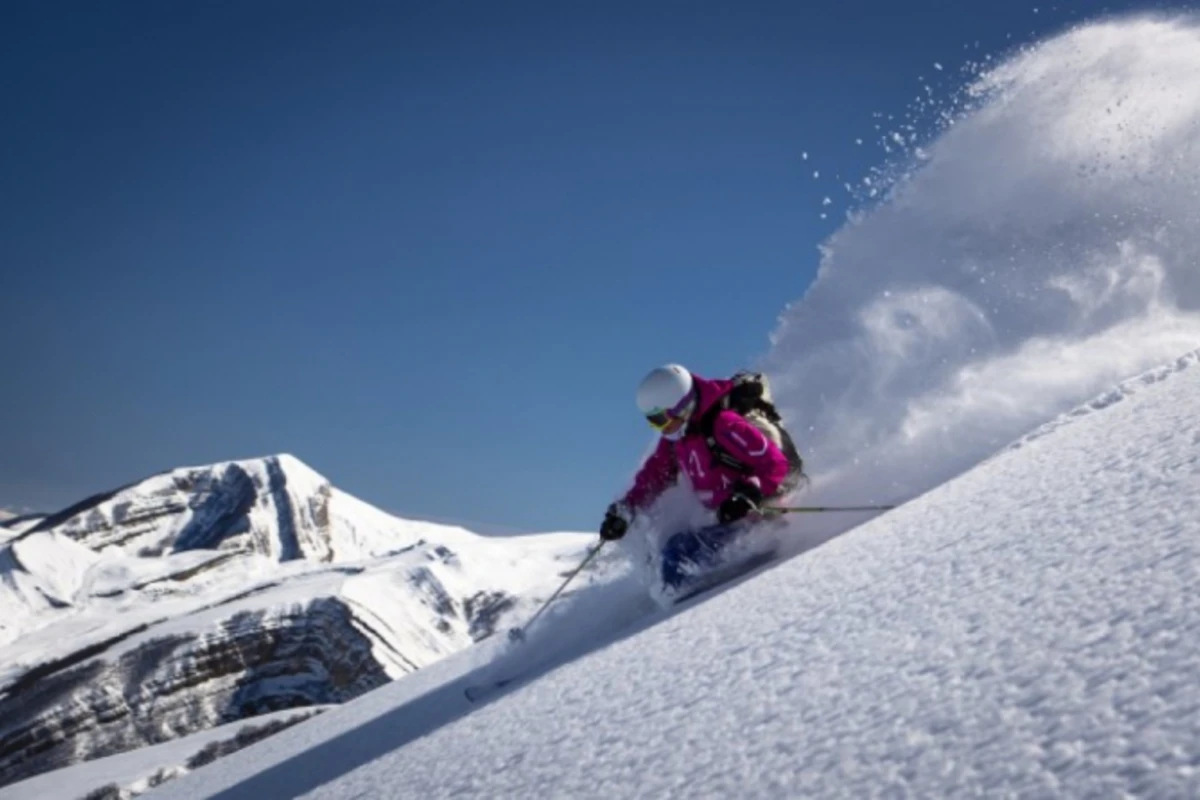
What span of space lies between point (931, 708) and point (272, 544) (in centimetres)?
11146

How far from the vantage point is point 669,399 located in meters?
6.71

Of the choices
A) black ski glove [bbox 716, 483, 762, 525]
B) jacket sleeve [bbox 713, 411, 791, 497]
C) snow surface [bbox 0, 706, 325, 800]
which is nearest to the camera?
black ski glove [bbox 716, 483, 762, 525]

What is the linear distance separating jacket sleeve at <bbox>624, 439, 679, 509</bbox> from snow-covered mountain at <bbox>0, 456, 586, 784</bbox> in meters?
56.5

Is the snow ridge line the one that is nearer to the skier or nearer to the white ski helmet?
the skier

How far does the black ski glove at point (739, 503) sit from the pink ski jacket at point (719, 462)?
0.05 metres

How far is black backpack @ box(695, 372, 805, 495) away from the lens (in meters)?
6.75

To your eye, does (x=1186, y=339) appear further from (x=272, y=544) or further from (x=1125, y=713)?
(x=272, y=544)

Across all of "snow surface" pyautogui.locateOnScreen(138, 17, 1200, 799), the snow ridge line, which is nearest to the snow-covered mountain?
"snow surface" pyautogui.locateOnScreen(138, 17, 1200, 799)

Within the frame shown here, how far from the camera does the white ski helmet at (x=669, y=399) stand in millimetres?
6723

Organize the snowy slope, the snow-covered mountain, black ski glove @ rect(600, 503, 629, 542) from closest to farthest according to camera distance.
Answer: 1. the snowy slope
2. black ski glove @ rect(600, 503, 629, 542)
3. the snow-covered mountain

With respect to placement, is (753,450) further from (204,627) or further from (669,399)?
(204,627)

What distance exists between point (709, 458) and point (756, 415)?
1.99ft

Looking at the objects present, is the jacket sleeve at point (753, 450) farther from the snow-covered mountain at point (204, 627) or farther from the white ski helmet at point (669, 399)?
the snow-covered mountain at point (204, 627)

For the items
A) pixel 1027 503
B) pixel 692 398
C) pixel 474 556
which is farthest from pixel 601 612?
pixel 474 556
